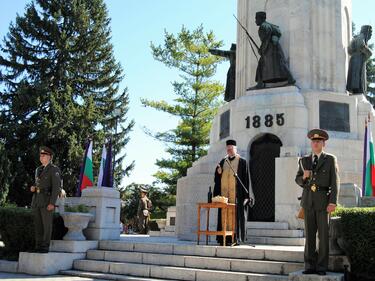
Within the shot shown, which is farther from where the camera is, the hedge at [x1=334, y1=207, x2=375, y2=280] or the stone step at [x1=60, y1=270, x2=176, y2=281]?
the stone step at [x1=60, y1=270, x2=176, y2=281]

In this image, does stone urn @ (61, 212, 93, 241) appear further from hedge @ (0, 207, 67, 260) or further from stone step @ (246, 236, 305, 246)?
stone step @ (246, 236, 305, 246)

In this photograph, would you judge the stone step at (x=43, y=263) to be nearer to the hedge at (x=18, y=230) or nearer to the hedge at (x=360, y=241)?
the hedge at (x=18, y=230)

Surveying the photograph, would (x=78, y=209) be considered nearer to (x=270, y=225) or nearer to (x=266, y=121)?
(x=270, y=225)

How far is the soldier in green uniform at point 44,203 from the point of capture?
9047mm

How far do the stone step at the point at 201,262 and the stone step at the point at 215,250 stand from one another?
0.25m

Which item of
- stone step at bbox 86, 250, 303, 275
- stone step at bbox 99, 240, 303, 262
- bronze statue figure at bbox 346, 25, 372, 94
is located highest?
bronze statue figure at bbox 346, 25, 372, 94

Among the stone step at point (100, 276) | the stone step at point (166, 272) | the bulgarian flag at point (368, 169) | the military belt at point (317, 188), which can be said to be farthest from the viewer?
the bulgarian flag at point (368, 169)

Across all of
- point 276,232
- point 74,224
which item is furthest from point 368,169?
point 74,224

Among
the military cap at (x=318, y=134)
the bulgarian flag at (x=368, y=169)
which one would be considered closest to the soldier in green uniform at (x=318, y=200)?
the military cap at (x=318, y=134)

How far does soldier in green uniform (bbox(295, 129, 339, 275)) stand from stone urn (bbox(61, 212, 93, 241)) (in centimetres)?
490

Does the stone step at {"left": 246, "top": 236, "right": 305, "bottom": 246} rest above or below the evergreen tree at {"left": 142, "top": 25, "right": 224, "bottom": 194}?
below

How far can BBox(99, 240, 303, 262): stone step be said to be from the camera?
25.9 ft

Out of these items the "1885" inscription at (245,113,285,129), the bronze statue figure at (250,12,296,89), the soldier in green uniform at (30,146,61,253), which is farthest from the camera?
the bronze statue figure at (250,12,296,89)

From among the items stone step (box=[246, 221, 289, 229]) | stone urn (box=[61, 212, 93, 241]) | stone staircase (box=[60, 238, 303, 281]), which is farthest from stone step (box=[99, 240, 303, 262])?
stone step (box=[246, 221, 289, 229])
